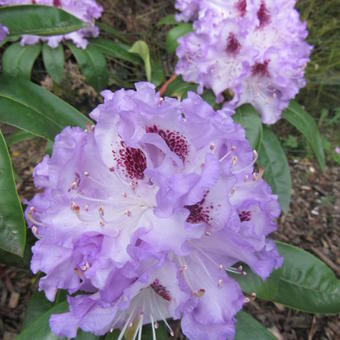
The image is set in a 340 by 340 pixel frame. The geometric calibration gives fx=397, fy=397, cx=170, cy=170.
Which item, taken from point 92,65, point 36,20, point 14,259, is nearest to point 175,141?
point 14,259

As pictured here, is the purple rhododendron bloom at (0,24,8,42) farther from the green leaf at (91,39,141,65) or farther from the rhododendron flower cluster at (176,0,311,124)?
the green leaf at (91,39,141,65)

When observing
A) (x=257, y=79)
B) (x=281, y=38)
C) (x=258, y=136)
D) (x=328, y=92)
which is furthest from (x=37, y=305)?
(x=328, y=92)

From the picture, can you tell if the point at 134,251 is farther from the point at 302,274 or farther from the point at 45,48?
the point at 45,48

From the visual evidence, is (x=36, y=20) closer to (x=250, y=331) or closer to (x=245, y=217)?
(x=245, y=217)

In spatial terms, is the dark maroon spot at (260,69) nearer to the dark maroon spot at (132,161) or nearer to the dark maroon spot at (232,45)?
the dark maroon spot at (232,45)

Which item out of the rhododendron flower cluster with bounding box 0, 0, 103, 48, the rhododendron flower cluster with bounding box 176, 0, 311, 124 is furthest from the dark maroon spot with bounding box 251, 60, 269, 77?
the rhododendron flower cluster with bounding box 0, 0, 103, 48

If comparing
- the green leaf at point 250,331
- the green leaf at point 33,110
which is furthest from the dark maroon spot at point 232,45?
the green leaf at point 250,331
